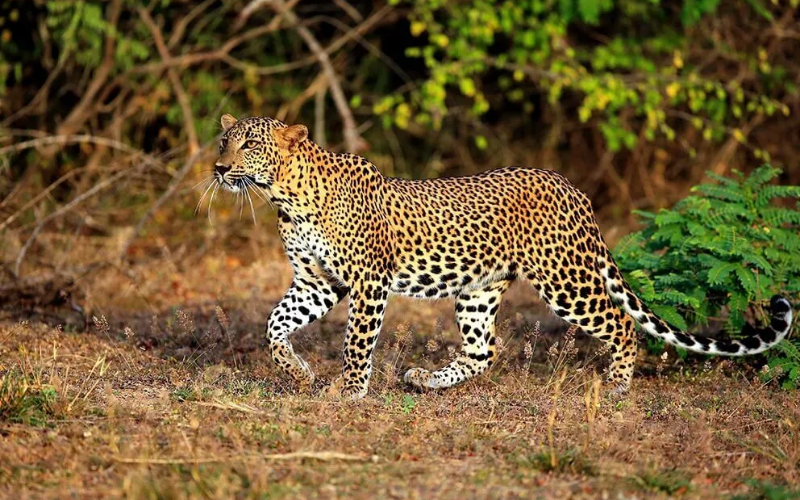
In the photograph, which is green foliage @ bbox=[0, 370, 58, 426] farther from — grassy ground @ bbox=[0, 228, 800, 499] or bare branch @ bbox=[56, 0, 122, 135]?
bare branch @ bbox=[56, 0, 122, 135]

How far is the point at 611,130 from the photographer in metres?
14.5

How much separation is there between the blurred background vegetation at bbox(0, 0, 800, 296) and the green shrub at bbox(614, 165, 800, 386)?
243cm

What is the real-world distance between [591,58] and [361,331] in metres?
7.59

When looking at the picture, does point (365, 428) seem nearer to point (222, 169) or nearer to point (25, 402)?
point (25, 402)

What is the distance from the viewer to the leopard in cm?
778

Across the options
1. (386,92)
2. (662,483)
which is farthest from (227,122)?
(386,92)

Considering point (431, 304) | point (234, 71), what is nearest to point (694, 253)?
point (431, 304)

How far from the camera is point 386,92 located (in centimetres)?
1727

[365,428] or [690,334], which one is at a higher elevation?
[690,334]

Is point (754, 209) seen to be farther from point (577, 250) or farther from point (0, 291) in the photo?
point (0, 291)

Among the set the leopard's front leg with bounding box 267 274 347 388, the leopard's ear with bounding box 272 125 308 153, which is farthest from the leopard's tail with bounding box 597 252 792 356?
the leopard's ear with bounding box 272 125 308 153

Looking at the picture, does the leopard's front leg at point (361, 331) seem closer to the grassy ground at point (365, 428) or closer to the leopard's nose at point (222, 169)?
the grassy ground at point (365, 428)

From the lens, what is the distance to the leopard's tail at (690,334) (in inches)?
309

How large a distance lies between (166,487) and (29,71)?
1070 cm
